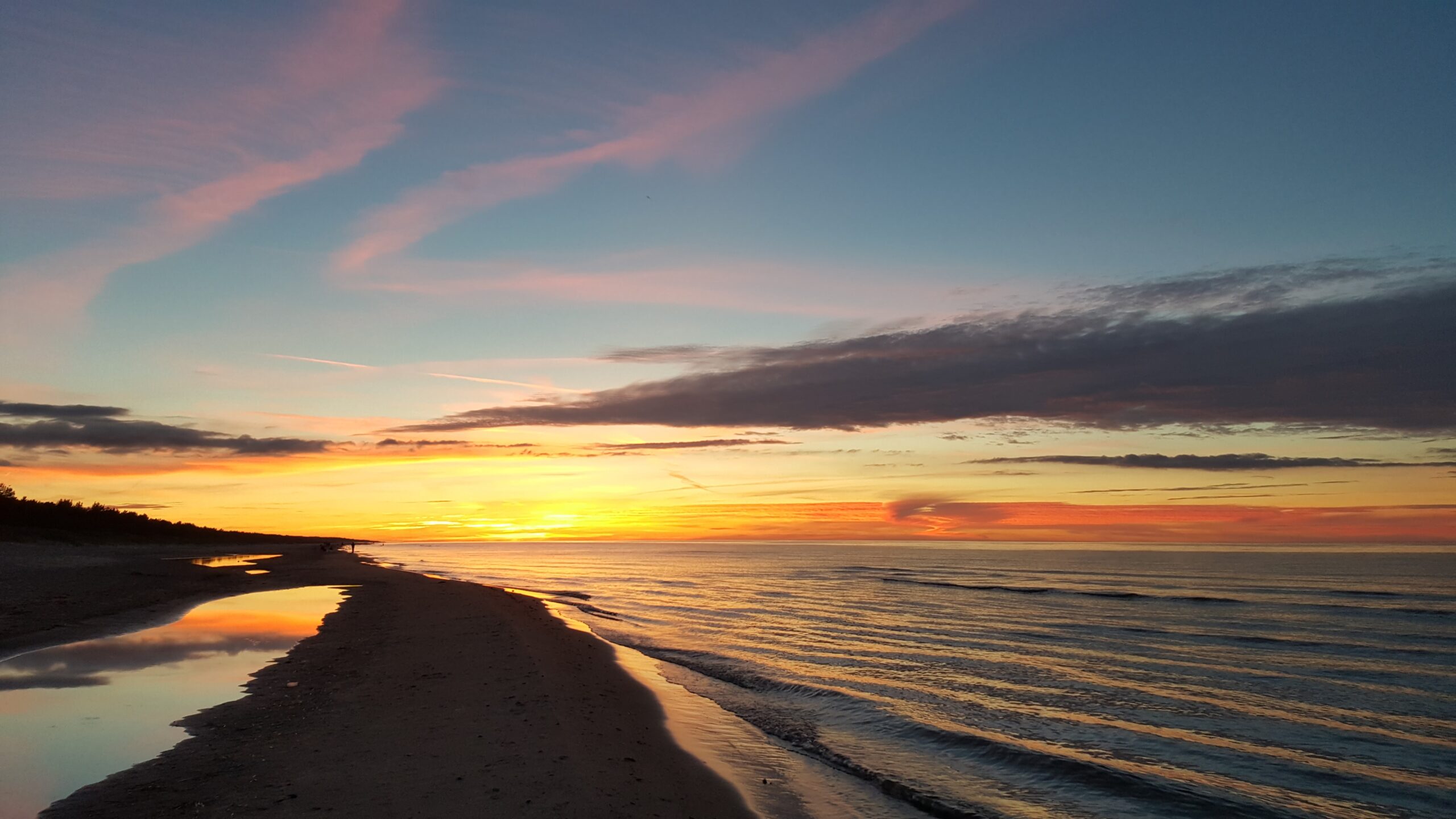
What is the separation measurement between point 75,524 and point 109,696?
87434 mm

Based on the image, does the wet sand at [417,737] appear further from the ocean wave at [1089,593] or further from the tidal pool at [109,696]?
the ocean wave at [1089,593]

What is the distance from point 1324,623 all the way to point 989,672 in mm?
26368

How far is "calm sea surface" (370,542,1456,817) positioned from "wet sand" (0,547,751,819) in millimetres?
3486

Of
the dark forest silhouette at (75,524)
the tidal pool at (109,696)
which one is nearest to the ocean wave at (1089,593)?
the tidal pool at (109,696)

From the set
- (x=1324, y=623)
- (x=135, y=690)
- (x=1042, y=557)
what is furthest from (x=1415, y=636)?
(x=1042, y=557)

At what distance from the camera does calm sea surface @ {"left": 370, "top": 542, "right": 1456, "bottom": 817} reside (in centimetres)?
1321

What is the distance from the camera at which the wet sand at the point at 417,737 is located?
9094mm

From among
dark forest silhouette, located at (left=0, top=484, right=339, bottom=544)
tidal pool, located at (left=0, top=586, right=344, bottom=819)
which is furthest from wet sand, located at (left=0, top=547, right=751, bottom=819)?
dark forest silhouette, located at (left=0, top=484, right=339, bottom=544)

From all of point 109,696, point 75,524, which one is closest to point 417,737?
point 109,696

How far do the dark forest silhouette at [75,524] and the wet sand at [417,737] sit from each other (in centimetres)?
→ 5355

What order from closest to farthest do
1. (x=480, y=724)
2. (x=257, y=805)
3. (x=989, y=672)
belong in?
(x=257, y=805)
(x=480, y=724)
(x=989, y=672)

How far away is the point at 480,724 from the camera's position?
43.4ft

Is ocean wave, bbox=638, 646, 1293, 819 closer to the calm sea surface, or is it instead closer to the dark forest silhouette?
the calm sea surface

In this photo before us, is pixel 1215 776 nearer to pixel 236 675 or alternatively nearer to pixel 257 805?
pixel 257 805
